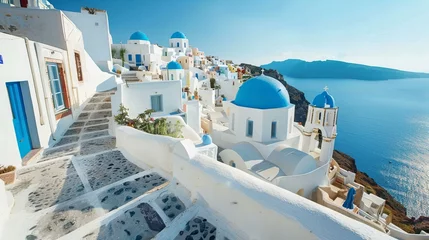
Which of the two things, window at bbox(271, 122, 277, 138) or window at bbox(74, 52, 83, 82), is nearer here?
window at bbox(74, 52, 83, 82)

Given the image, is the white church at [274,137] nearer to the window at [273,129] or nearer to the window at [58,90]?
the window at [273,129]

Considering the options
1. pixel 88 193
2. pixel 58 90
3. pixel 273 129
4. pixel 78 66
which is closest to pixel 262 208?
pixel 88 193

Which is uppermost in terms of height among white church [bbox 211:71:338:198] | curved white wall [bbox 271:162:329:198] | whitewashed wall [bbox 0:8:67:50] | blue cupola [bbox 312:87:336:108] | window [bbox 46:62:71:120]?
whitewashed wall [bbox 0:8:67:50]

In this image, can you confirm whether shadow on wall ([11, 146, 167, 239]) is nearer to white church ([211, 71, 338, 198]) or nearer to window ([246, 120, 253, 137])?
white church ([211, 71, 338, 198])

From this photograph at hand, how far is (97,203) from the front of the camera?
316 centimetres

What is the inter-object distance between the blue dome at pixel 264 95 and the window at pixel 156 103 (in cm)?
435

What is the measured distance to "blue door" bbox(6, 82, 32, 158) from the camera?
4434 millimetres

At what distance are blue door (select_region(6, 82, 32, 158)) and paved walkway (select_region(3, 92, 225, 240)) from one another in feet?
1.63

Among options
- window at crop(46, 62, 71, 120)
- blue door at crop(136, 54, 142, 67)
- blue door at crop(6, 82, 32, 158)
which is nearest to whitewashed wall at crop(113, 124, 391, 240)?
blue door at crop(6, 82, 32, 158)

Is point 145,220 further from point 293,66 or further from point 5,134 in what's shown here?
point 293,66

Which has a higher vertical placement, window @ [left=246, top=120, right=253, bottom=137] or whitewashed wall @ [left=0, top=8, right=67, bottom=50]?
whitewashed wall @ [left=0, top=8, right=67, bottom=50]

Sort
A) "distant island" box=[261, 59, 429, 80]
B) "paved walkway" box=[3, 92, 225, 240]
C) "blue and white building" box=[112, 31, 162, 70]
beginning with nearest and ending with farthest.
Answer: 1. "paved walkway" box=[3, 92, 225, 240]
2. "blue and white building" box=[112, 31, 162, 70]
3. "distant island" box=[261, 59, 429, 80]

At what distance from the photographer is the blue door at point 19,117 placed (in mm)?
4434

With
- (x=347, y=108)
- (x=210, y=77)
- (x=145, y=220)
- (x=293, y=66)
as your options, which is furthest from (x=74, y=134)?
(x=293, y=66)
